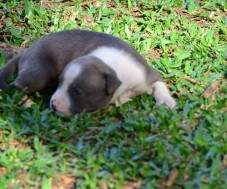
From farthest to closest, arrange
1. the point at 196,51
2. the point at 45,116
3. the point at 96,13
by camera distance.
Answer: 1. the point at 96,13
2. the point at 196,51
3. the point at 45,116

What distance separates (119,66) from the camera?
20.8 ft

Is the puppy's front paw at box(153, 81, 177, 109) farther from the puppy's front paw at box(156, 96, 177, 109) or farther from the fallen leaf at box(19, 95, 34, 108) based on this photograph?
the fallen leaf at box(19, 95, 34, 108)

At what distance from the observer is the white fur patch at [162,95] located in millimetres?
6371

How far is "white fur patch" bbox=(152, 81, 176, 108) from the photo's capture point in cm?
637

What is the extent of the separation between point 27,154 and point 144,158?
941mm

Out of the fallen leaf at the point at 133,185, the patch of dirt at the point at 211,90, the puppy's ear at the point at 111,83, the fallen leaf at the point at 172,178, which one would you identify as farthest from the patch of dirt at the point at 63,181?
the patch of dirt at the point at 211,90

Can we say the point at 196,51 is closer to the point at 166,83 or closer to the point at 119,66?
the point at 166,83

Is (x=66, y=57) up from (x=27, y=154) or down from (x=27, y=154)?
up

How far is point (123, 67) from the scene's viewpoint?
20.9 feet

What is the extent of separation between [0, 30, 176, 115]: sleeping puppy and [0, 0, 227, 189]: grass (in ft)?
0.38

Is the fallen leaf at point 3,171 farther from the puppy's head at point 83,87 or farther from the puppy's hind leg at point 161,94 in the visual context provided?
the puppy's hind leg at point 161,94

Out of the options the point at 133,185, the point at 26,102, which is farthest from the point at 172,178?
the point at 26,102

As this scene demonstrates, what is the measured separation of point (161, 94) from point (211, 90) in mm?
605

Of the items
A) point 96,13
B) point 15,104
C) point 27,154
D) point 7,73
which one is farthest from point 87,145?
point 96,13
